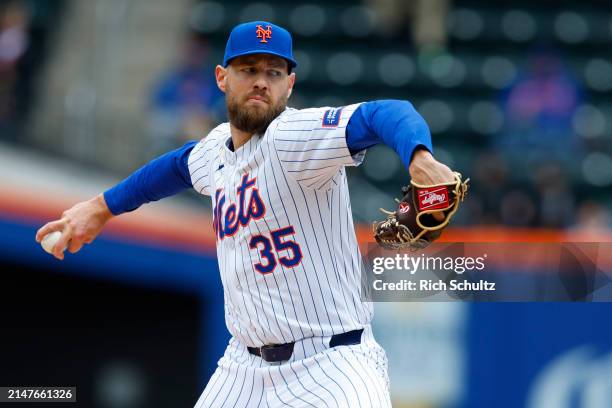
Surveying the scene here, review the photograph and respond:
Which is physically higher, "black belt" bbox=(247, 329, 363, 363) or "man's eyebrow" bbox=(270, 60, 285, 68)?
"man's eyebrow" bbox=(270, 60, 285, 68)

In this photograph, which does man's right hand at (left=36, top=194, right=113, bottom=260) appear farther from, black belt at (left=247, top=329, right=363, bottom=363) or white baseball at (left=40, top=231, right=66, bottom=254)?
black belt at (left=247, top=329, right=363, bottom=363)

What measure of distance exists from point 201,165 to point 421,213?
1.45 meters

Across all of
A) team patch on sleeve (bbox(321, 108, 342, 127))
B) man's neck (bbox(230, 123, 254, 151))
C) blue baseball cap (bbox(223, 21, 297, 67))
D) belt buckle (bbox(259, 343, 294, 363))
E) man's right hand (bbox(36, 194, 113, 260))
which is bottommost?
belt buckle (bbox(259, 343, 294, 363))

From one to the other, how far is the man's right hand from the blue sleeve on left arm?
4.35ft

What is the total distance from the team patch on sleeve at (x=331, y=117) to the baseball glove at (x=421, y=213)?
0.41m

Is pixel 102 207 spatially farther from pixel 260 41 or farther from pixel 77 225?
pixel 260 41

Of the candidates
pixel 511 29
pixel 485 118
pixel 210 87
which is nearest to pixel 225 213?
pixel 210 87

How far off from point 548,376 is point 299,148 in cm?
296

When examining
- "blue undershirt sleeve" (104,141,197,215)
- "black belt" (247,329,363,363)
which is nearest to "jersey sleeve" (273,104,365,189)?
"black belt" (247,329,363,363)

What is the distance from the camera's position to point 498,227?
8086mm

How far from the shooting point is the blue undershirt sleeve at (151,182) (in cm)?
423

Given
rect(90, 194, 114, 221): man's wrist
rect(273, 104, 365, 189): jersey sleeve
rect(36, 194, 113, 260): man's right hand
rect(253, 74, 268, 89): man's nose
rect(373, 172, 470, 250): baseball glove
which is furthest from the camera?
rect(90, 194, 114, 221): man's wrist

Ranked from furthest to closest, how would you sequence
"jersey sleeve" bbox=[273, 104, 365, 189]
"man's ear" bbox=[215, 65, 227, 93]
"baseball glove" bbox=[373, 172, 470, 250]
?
1. "man's ear" bbox=[215, 65, 227, 93]
2. "jersey sleeve" bbox=[273, 104, 365, 189]
3. "baseball glove" bbox=[373, 172, 470, 250]

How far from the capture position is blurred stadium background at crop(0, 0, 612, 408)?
592 cm
